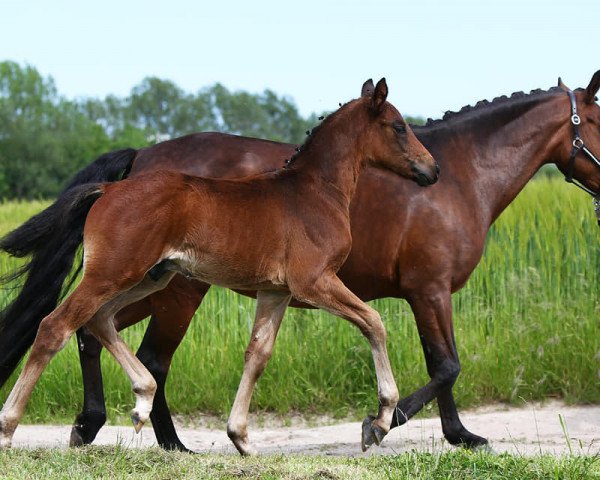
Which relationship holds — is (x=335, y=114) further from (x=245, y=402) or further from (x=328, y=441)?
(x=328, y=441)

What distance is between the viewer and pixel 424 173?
17.8 feet

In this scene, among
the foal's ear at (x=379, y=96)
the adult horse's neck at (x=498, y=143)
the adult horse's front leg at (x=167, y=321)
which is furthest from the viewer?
the adult horse's neck at (x=498, y=143)

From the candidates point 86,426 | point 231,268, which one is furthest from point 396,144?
point 86,426

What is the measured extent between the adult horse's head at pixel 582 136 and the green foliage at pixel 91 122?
115ft

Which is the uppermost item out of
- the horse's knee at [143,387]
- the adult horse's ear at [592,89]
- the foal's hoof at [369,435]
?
the adult horse's ear at [592,89]

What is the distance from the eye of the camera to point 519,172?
651 centimetres

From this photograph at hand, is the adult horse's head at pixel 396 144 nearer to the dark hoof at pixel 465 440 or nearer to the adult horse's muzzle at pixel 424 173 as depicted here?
the adult horse's muzzle at pixel 424 173

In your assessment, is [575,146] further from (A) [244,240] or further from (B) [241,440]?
(B) [241,440]

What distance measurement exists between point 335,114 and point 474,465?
220 cm

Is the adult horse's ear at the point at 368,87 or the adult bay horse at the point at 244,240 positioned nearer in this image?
the adult bay horse at the point at 244,240

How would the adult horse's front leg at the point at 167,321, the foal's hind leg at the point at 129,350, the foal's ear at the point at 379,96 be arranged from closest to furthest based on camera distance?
the foal's hind leg at the point at 129,350, the foal's ear at the point at 379,96, the adult horse's front leg at the point at 167,321

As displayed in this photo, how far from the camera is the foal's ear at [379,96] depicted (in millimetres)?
5312

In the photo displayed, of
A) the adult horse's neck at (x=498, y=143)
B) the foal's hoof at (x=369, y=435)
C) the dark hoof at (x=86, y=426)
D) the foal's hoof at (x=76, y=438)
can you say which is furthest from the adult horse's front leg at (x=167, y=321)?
the adult horse's neck at (x=498, y=143)

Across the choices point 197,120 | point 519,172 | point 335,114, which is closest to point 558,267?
point 519,172
